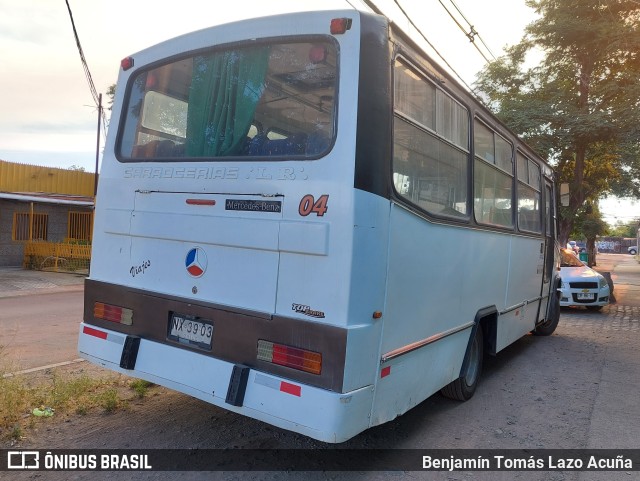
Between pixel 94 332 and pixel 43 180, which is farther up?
pixel 43 180

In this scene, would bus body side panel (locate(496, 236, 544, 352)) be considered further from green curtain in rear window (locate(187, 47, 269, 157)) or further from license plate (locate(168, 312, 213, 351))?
green curtain in rear window (locate(187, 47, 269, 157))

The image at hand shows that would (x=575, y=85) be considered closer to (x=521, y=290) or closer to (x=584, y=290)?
(x=584, y=290)

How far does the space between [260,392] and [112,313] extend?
162 cm

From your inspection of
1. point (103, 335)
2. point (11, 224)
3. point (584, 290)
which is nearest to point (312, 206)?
point (103, 335)

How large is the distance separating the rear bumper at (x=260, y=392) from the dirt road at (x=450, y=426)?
555mm

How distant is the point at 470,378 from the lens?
5.34 metres

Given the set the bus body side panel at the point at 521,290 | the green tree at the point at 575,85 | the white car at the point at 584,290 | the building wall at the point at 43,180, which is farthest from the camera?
the building wall at the point at 43,180

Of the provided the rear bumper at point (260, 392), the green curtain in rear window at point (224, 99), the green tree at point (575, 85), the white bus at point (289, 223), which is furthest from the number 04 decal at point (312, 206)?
the green tree at point (575, 85)

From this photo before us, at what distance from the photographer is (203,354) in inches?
139

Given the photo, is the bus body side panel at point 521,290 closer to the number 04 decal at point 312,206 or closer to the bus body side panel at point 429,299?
the bus body side panel at point 429,299

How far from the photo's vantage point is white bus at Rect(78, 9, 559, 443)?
122 inches

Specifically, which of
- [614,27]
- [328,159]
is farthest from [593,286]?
[328,159]

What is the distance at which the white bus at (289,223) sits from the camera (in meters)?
3.09

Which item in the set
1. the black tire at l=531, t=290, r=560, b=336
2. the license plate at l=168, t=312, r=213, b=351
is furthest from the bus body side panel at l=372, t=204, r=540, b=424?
the black tire at l=531, t=290, r=560, b=336
